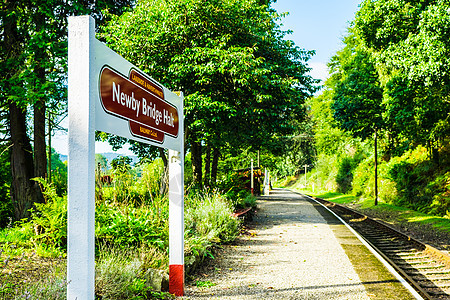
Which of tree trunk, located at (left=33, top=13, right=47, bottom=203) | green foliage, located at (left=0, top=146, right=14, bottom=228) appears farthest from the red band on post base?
green foliage, located at (left=0, top=146, right=14, bottom=228)

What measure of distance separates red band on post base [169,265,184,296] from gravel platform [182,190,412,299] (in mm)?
Answer: 186

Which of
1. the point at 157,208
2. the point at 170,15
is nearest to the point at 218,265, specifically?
the point at 157,208

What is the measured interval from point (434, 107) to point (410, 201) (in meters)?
7.66

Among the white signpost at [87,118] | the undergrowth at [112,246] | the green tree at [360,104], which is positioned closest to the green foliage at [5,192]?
the undergrowth at [112,246]

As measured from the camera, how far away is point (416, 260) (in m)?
9.49

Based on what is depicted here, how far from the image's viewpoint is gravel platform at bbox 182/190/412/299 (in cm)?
611

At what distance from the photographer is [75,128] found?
3338 mm

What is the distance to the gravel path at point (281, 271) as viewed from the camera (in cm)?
611

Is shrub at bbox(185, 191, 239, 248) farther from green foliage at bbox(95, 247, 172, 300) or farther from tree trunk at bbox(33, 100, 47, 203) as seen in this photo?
tree trunk at bbox(33, 100, 47, 203)

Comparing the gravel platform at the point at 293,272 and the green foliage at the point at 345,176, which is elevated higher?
the green foliage at the point at 345,176

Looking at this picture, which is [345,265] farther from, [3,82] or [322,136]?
[322,136]

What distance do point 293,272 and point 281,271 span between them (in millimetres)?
247

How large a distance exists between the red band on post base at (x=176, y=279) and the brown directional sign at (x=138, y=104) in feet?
6.84

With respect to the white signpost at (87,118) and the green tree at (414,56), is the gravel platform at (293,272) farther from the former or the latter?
the green tree at (414,56)
